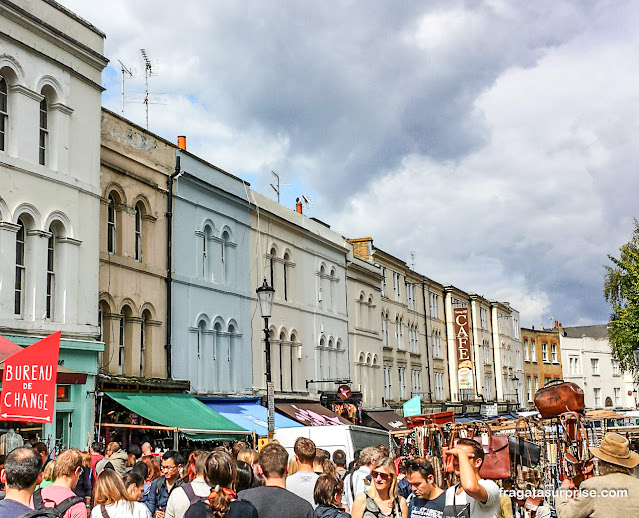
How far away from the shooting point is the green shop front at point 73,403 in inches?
691

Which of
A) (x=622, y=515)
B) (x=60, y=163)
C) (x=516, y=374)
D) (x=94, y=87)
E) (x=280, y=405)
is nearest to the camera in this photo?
(x=622, y=515)

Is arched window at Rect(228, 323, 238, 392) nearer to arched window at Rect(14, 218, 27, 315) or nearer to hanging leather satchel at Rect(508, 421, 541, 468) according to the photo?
arched window at Rect(14, 218, 27, 315)

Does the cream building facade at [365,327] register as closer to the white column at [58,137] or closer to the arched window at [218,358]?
the arched window at [218,358]

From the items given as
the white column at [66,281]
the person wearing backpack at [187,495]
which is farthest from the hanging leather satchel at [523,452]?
the white column at [66,281]

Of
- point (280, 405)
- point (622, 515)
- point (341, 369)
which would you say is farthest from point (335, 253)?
point (622, 515)

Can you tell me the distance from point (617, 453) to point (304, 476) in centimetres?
339

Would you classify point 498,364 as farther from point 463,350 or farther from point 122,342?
point 122,342

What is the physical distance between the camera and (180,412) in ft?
69.1

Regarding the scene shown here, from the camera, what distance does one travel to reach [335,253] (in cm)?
3672

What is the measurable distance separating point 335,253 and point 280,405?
33.6 ft

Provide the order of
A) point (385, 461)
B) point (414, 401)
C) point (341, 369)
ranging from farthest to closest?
point (341, 369) → point (414, 401) → point (385, 461)

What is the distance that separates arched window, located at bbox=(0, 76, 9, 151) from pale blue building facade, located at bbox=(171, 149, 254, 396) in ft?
23.5

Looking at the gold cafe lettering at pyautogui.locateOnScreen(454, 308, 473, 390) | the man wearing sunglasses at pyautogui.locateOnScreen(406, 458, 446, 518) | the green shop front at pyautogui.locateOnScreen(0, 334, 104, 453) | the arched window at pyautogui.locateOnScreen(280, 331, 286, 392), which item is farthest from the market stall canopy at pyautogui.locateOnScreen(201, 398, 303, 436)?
the gold cafe lettering at pyautogui.locateOnScreen(454, 308, 473, 390)

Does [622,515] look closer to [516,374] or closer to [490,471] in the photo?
[490,471]
